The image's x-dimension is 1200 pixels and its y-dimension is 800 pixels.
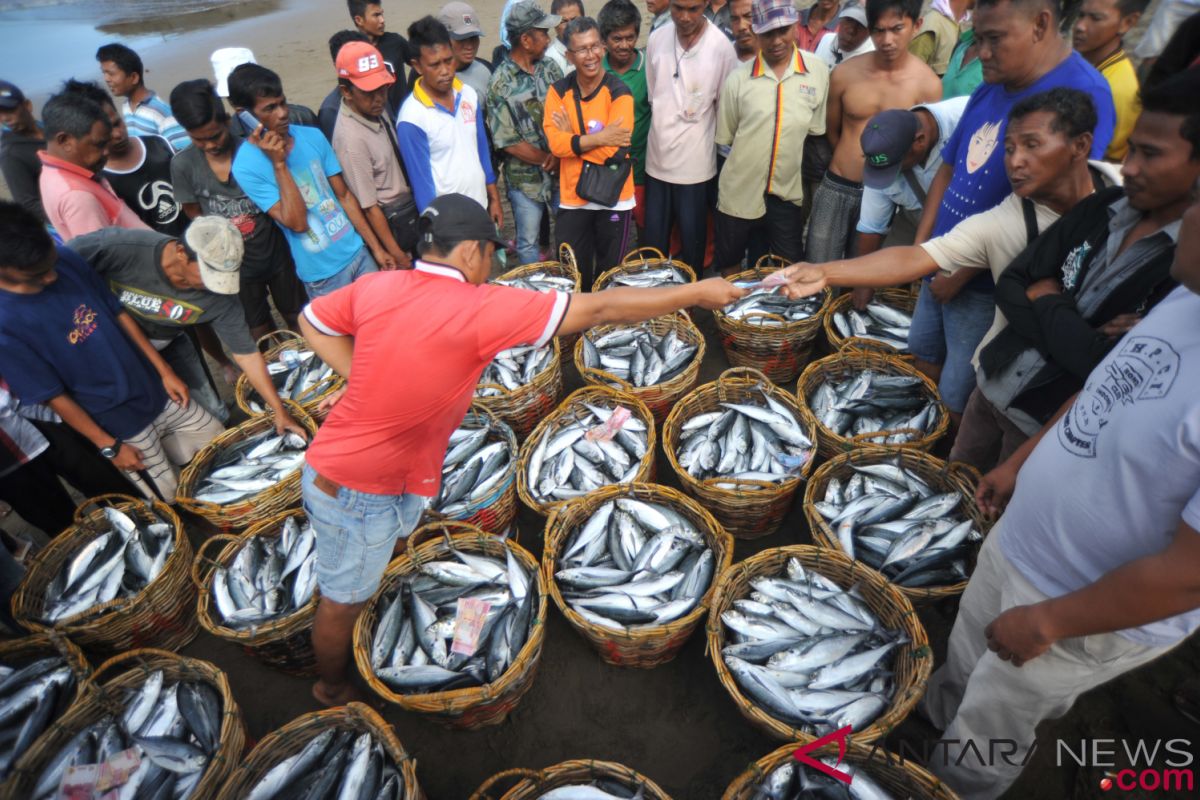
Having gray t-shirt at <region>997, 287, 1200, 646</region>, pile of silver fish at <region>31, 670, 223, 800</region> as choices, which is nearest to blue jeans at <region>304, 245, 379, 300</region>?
pile of silver fish at <region>31, 670, 223, 800</region>

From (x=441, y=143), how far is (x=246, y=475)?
284 cm

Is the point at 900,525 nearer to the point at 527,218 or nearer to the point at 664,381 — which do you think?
the point at 664,381

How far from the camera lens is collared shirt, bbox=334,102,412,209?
4.49 m

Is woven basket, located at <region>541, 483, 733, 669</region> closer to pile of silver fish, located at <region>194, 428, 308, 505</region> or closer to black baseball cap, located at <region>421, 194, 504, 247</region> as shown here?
black baseball cap, located at <region>421, 194, 504, 247</region>

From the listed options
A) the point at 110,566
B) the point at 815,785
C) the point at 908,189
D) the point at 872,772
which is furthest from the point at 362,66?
the point at 872,772

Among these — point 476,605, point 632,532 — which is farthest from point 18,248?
point 632,532

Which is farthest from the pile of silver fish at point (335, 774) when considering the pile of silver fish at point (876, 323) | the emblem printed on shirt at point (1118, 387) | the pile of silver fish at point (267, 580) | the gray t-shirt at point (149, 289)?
the pile of silver fish at point (876, 323)

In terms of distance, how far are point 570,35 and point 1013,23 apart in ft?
9.74

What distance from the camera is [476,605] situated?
2846 millimetres

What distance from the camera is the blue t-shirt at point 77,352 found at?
2.96m

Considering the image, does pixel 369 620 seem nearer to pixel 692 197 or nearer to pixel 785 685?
pixel 785 685

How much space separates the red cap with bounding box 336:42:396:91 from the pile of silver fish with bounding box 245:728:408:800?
4118 mm

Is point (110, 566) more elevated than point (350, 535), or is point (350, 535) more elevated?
point (350, 535)

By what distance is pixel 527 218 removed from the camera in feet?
19.3
